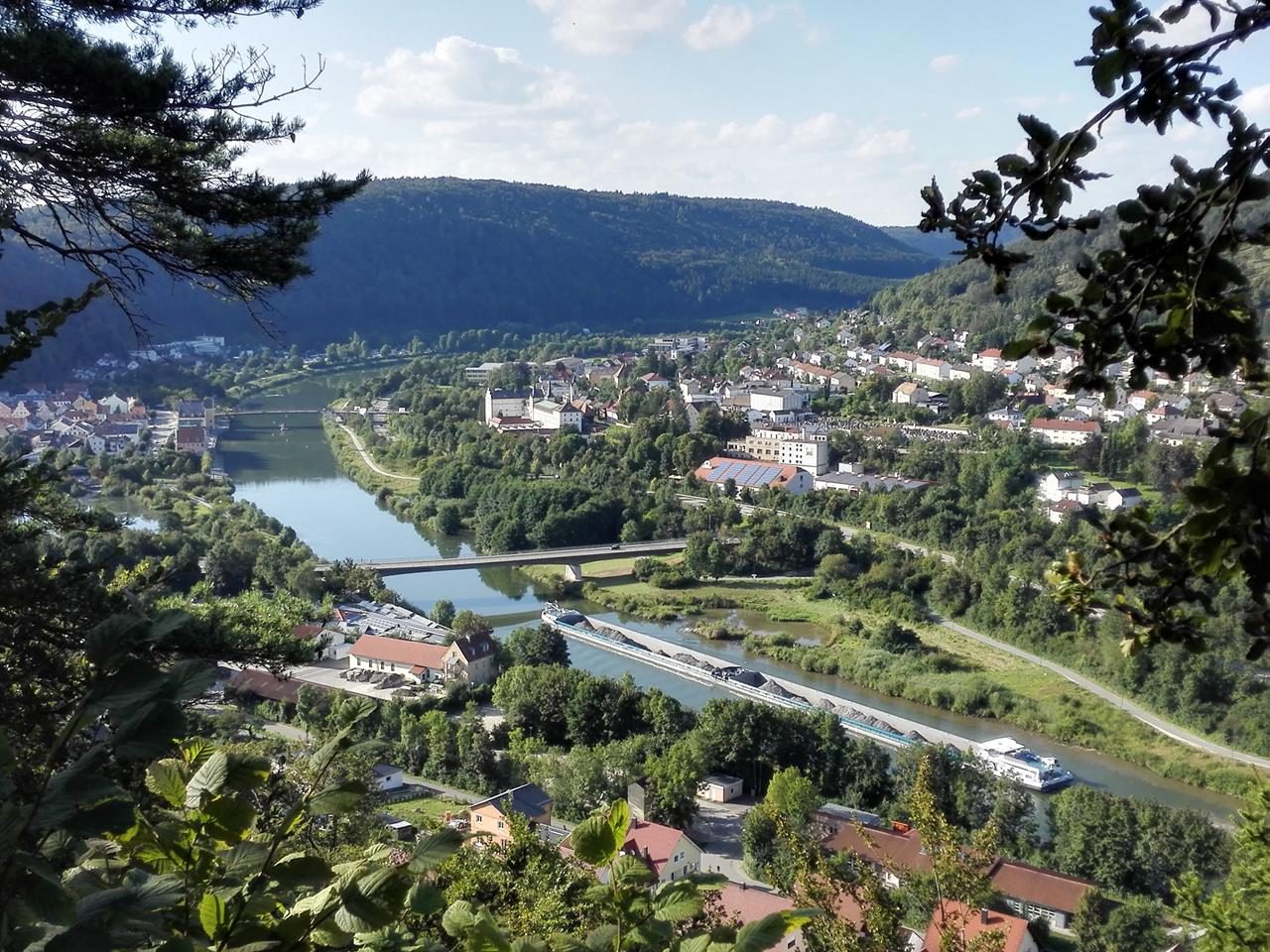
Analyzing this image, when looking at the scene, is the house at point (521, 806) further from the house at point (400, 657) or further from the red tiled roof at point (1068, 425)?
the red tiled roof at point (1068, 425)

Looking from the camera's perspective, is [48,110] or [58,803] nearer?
[58,803]

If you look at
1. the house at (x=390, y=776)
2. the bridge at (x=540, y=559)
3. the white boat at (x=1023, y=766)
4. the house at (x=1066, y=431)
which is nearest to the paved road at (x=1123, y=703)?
the white boat at (x=1023, y=766)

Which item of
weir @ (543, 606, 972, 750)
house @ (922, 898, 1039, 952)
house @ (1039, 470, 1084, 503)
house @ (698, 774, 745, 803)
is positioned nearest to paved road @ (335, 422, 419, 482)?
weir @ (543, 606, 972, 750)

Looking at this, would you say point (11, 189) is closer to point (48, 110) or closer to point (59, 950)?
point (48, 110)

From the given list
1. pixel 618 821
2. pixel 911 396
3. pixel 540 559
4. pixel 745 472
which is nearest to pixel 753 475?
pixel 745 472

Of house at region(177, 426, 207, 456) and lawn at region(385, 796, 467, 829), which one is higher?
house at region(177, 426, 207, 456)

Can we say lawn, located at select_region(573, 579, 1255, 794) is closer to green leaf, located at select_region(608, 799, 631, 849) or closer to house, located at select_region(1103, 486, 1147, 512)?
house, located at select_region(1103, 486, 1147, 512)

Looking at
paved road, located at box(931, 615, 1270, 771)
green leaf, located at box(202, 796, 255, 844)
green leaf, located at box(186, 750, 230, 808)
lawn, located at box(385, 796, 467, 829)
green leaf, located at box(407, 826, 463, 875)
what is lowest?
paved road, located at box(931, 615, 1270, 771)

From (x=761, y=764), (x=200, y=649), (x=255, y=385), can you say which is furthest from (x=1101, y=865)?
(x=255, y=385)
